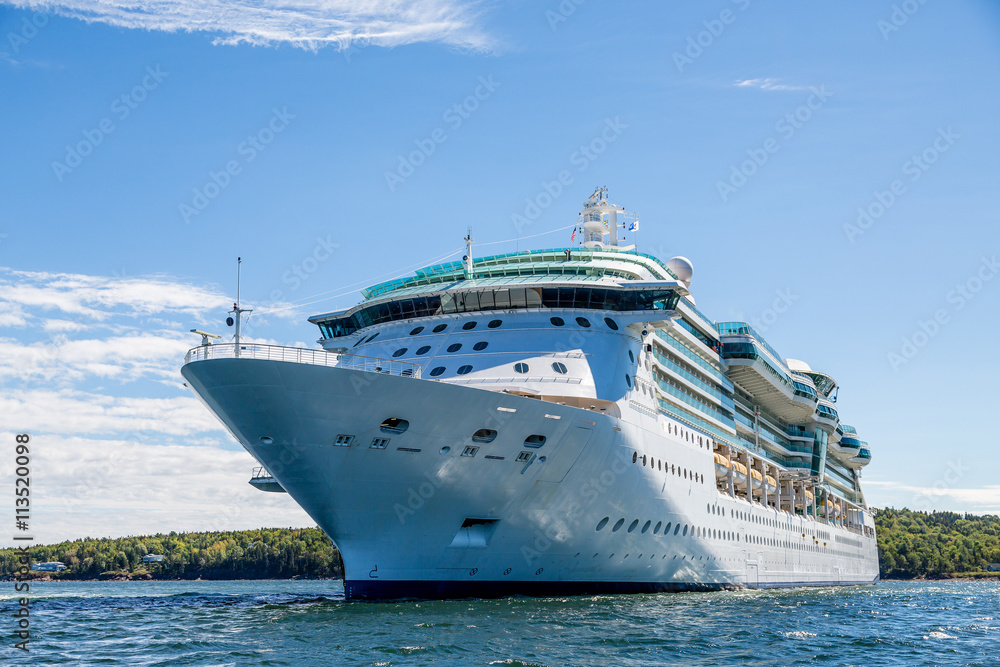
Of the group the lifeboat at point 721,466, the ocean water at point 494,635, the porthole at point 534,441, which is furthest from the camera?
the lifeboat at point 721,466

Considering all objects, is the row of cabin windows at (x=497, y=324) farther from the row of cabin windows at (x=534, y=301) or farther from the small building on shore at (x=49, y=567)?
the small building on shore at (x=49, y=567)

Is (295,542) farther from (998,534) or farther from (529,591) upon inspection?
(998,534)

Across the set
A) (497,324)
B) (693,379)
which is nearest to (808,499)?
(693,379)

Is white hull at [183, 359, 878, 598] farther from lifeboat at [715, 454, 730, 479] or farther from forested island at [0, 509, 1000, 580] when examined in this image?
forested island at [0, 509, 1000, 580]

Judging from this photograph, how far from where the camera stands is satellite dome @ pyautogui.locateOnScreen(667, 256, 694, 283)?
145ft

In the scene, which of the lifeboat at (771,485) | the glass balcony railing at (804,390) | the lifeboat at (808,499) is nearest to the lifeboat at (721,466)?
the lifeboat at (771,485)

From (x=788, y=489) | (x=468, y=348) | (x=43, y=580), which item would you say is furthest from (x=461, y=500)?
(x=43, y=580)

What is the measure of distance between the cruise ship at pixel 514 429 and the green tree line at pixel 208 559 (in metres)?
70.1

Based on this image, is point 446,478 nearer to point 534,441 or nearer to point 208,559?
point 534,441

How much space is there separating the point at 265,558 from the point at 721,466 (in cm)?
8013

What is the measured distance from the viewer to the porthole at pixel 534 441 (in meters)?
23.6

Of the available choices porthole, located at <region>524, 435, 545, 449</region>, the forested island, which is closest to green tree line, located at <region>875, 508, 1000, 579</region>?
the forested island

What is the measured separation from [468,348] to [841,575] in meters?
42.6

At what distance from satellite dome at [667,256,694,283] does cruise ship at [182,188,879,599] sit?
4243mm
